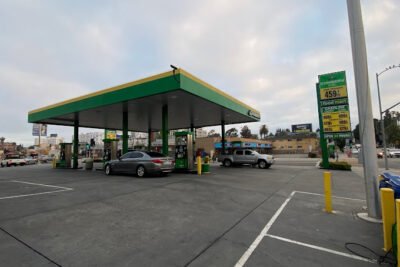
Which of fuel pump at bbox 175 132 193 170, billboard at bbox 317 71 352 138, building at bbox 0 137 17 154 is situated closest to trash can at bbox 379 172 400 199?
fuel pump at bbox 175 132 193 170

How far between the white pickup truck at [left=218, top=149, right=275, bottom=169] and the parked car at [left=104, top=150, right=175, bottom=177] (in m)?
9.88

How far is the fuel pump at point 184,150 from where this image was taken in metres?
15.1

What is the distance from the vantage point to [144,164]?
11.8 m

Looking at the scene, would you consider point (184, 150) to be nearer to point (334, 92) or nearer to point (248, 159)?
point (248, 159)

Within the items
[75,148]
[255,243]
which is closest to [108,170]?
A: [75,148]

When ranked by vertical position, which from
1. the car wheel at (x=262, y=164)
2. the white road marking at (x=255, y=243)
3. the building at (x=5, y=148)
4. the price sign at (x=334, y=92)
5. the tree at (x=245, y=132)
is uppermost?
the tree at (x=245, y=132)

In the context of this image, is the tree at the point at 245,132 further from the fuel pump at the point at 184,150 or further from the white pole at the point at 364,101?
the white pole at the point at 364,101

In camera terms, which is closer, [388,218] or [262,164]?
[388,218]

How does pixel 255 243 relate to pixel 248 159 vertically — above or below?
below

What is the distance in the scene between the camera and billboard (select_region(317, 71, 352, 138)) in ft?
55.6

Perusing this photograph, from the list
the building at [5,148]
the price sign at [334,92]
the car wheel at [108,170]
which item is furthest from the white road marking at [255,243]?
the building at [5,148]

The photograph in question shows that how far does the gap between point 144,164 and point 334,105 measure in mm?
16255

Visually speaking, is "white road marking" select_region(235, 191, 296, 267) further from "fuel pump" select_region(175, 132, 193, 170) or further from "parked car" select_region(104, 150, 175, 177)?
"fuel pump" select_region(175, 132, 193, 170)

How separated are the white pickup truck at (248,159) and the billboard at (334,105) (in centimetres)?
560
